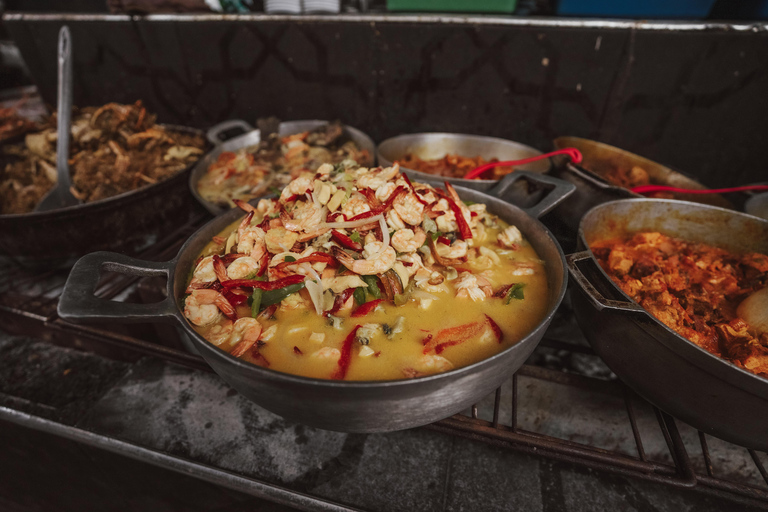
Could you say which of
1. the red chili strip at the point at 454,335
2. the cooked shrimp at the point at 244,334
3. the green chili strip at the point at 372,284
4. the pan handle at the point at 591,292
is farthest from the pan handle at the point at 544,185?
the cooked shrimp at the point at 244,334

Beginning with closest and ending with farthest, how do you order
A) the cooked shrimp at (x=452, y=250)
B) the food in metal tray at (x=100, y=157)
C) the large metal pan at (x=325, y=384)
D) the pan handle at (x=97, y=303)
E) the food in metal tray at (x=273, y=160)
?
the large metal pan at (x=325, y=384), the pan handle at (x=97, y=303), the cooked shrimp at (x=452, y=250), the food in metal tray at (x=273, y=160), the food in metal tray at (x=100, y=157)

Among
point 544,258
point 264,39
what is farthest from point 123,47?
point 544,258

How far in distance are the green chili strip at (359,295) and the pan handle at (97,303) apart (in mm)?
637

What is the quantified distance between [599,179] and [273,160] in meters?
2.37

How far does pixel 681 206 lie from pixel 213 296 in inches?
93.7

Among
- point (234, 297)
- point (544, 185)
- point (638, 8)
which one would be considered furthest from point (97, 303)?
point (638, 8)

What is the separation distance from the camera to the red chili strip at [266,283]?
4.68 ft

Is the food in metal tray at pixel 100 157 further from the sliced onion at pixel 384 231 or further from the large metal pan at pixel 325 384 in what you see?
the sliced onion at pixel 384 231

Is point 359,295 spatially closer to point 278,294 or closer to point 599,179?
point 278,294

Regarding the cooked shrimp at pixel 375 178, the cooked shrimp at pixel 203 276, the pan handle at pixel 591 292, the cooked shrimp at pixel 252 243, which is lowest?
the cooked shrimp at pixel 203 276

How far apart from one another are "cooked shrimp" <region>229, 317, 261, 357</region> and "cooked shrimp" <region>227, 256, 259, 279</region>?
0.20 meters

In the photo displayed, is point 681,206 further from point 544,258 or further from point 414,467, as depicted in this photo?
point 414,467

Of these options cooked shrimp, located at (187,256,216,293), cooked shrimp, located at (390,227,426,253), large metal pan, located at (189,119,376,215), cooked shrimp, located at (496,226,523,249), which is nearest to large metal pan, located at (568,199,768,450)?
cooked shrimp, located at (496,226,523,249)

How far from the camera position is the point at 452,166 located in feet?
9.16
